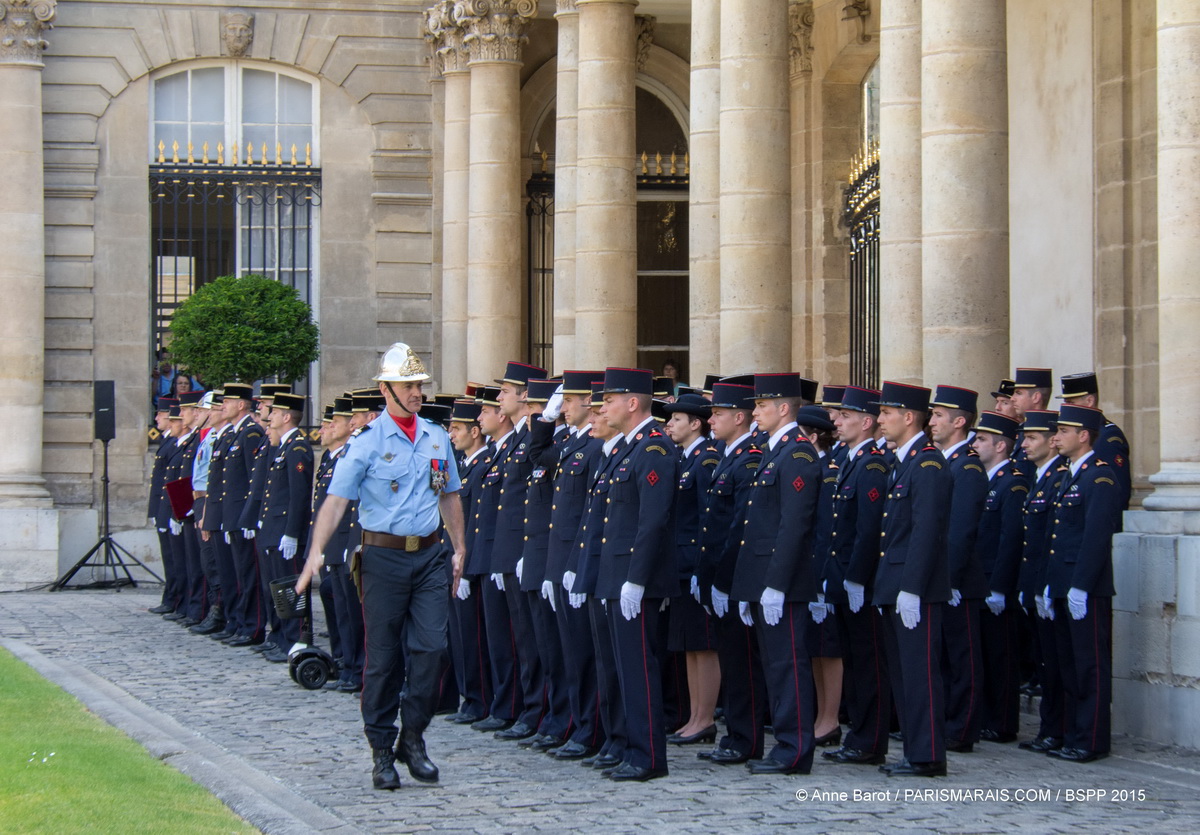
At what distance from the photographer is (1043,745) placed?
955cm

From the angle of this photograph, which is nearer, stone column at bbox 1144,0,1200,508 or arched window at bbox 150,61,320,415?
stone column at bbox 1144,0,1200,508

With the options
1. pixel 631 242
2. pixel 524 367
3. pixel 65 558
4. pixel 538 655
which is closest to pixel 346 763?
pixel 538 655

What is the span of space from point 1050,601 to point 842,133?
440 inches

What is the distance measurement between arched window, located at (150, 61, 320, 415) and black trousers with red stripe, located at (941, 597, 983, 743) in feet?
43.9

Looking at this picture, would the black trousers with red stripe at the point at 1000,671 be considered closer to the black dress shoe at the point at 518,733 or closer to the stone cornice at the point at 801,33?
the black dress shoe at the point at 518,733

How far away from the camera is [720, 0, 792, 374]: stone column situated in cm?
1427

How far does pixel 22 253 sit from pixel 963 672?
14050 millimetres

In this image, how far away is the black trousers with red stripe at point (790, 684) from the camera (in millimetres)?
8680

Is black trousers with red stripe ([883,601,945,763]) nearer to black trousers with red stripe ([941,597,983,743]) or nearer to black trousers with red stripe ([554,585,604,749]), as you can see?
black trousers with red stripe ([941,597,983,743])

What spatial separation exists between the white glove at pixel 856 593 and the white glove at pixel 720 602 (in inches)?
24.8

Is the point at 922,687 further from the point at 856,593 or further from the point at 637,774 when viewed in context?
the point at 637,774

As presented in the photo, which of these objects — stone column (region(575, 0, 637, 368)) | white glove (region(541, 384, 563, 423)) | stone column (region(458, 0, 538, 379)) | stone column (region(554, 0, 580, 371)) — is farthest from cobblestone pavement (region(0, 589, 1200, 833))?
stone column (region(458, 0, 538, 379))

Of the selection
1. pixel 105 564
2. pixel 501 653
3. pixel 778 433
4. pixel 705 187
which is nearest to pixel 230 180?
pixel 105 564

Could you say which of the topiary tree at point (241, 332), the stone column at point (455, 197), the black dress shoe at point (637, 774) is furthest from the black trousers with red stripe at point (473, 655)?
the stone column at point (455, 197)
